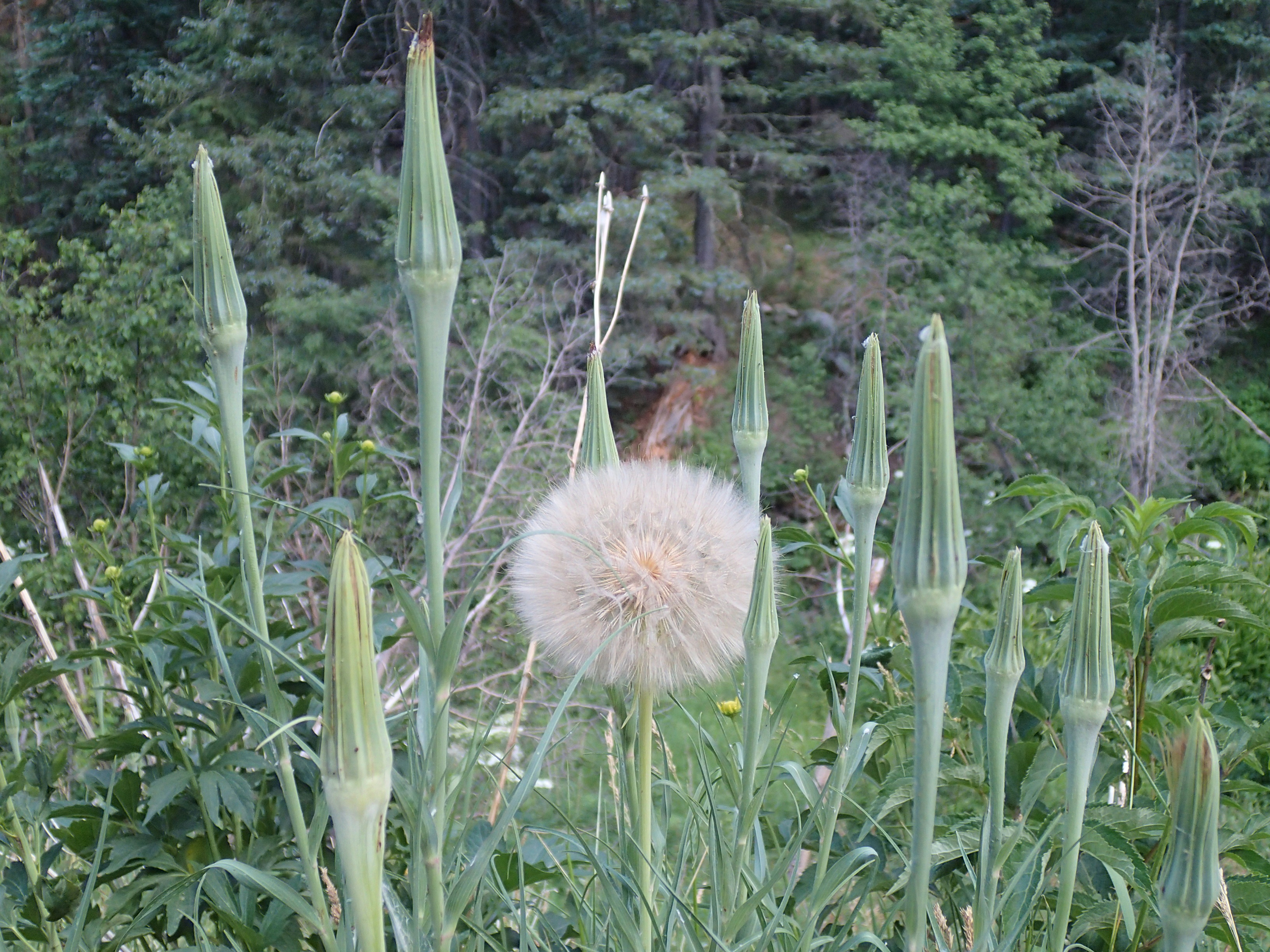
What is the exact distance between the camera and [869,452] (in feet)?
2.35

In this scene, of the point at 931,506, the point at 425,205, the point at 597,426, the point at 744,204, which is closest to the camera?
the point at 931,506

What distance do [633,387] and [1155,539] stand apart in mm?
6169

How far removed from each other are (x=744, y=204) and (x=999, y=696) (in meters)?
7.82

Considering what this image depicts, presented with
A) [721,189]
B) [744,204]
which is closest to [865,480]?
[721,189]

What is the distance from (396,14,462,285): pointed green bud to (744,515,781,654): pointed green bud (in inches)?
10.2

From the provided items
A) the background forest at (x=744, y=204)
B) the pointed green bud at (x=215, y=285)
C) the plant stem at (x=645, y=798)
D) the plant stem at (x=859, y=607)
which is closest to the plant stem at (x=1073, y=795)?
the plant stem at (x=859, y=607)

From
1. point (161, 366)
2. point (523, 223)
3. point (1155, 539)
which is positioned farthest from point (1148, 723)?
point (523, 223)

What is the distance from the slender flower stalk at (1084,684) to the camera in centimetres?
61

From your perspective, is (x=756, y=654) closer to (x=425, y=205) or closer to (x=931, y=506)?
(x=931, y=506)

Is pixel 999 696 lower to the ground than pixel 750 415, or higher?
lower

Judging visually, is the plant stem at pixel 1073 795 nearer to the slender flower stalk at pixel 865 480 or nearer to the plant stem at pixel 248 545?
the slender flower stalk at pixel 865 480

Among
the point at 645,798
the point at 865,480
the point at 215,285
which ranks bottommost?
the point at 645,798

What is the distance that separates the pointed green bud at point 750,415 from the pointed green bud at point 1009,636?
204mm

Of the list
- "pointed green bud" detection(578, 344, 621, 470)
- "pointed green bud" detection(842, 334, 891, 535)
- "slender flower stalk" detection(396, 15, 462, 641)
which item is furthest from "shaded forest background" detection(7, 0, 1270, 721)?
"slender flower stalk" detection(396, 15, 462, 641)
